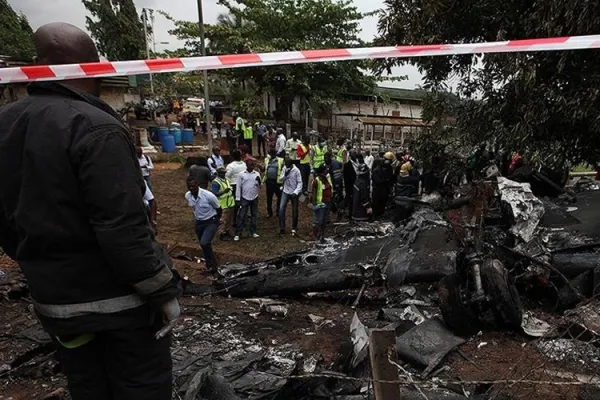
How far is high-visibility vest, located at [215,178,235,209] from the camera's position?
8.09 metres

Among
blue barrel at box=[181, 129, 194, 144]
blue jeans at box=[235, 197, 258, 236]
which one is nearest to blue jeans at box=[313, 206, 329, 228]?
blue jeans at box=[235, 197, 258, 236]

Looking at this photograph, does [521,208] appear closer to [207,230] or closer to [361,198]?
[207,230]

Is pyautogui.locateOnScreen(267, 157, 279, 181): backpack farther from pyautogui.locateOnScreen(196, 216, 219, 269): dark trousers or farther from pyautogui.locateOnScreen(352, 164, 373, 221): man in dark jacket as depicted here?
pyautogui.locateOnScreen(196, 216, 219, 269): dark trousers

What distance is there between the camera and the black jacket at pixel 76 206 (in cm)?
149

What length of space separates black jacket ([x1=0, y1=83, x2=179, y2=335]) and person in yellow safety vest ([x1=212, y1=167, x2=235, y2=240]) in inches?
254

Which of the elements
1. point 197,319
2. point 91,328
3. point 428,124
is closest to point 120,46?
point 428,124

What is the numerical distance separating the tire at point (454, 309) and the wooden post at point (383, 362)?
2.16m

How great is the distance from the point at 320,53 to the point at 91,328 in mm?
2317

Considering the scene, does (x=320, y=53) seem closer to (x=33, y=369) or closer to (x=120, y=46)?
(x=33, y=369)

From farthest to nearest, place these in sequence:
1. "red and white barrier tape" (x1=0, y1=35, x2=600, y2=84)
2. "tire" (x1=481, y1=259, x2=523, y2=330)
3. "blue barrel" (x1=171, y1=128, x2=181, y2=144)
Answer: "blue barrel" (x1=171, y1=128, x2=181, y2=144) → "tire" (x1=481, y1=259, x2=523, y2=330) → "red and white barrier tape" (x1=0, y1=35, x2=600, y2=84)

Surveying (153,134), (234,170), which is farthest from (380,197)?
(153,134)

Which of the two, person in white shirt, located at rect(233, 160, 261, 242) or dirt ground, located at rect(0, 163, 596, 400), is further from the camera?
person in white shirt, located at rect(233, 160, 261, 242)

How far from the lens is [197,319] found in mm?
4582

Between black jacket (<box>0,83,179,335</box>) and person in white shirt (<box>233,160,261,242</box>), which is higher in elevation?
black jacket (<box>0,83,179,335</box>)
